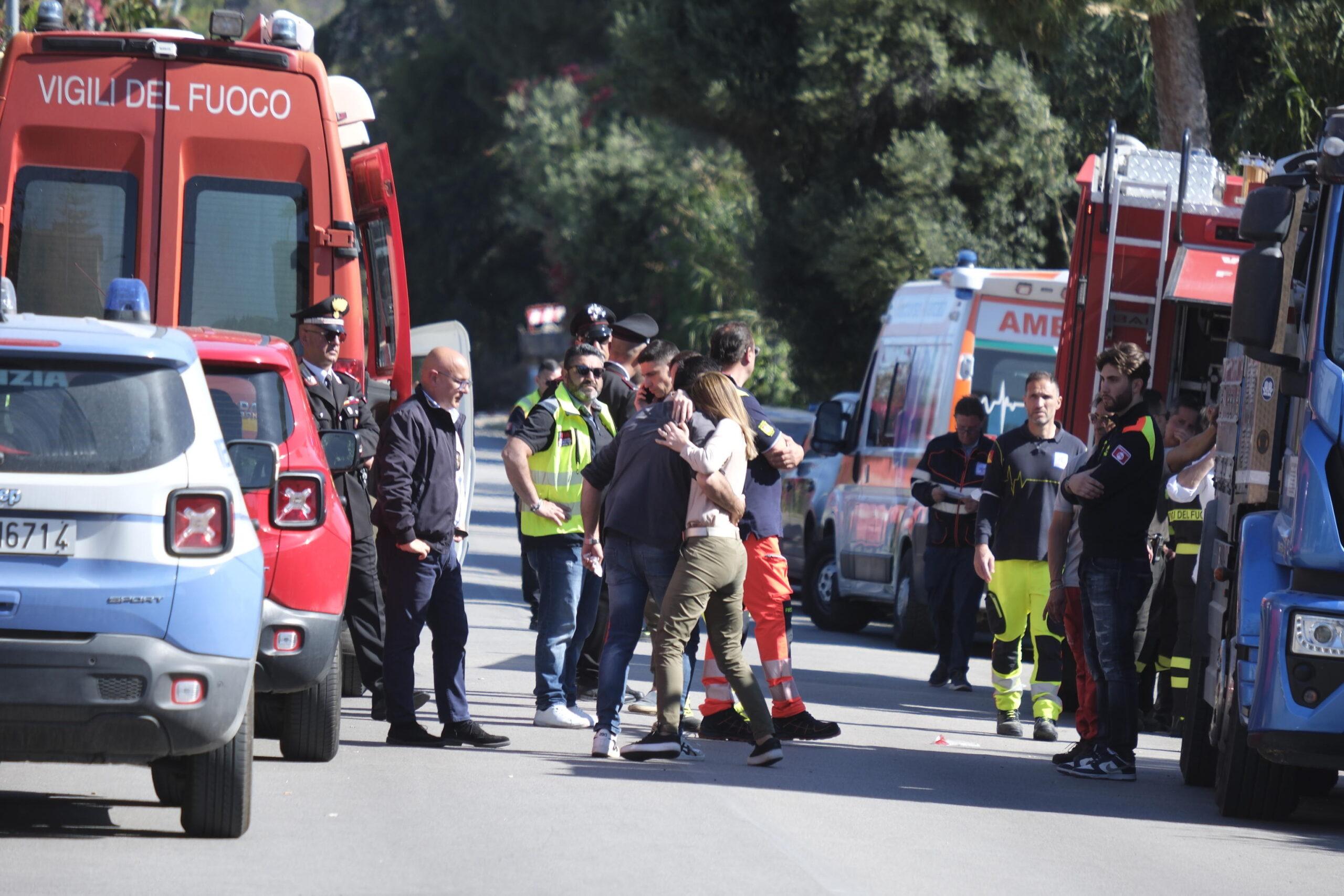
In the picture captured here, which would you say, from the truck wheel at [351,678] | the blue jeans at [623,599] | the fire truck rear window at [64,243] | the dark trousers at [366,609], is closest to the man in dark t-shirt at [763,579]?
the blue jeans at [623,599]

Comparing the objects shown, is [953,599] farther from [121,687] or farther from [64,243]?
[121,687]

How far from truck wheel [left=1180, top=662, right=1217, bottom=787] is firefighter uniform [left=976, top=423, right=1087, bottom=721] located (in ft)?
4.39

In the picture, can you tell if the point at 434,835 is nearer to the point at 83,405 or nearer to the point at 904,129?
the point at 83,405

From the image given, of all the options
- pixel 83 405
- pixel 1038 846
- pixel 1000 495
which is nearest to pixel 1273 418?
pixel 1038 846

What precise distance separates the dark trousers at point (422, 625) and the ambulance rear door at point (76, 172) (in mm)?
2138

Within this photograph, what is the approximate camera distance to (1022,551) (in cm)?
1122

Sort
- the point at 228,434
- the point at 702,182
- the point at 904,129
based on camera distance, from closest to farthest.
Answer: the point at 228,434 < the point at 904,129 < the point at 702,182

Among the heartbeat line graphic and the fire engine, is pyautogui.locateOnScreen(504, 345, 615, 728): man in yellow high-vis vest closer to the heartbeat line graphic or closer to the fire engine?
the fire engine

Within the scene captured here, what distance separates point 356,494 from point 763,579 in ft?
6.50

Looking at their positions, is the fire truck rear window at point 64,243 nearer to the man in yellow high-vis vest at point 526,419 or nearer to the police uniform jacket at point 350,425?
the police uniform jacket at point 350,425

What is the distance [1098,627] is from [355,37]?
63.3m

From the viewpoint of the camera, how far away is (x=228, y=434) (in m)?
7.91

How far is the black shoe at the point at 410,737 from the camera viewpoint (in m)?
9.42

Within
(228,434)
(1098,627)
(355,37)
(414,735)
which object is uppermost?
(355,37)
